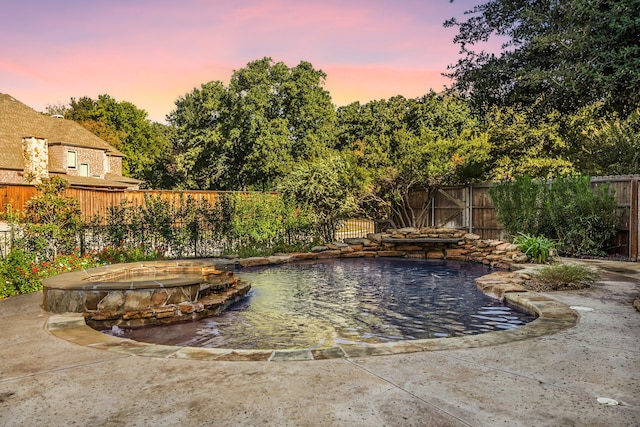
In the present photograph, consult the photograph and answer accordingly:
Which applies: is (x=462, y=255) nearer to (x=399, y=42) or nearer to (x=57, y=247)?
(x=399, y=42)

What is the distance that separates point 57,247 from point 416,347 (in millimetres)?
8856

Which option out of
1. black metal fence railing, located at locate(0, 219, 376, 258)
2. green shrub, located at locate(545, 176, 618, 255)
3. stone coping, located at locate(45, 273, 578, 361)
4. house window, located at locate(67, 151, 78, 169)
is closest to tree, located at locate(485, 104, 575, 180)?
green shrub, located at locate(545, 176, 618, 255)

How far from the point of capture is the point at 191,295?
21.4ft

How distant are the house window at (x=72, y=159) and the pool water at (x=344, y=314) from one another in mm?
26226

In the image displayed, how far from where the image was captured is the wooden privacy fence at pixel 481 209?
437 inches

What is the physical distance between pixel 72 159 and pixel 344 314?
101 feet

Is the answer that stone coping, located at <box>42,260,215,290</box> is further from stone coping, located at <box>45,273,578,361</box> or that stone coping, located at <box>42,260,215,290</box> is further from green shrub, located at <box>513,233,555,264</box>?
green shrub, located at <box>513,233,555,264</box>

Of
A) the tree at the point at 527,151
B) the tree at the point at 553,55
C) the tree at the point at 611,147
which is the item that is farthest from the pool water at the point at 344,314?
the tree at the point at 527,151

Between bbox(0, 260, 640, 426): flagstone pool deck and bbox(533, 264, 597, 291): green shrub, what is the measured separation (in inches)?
110

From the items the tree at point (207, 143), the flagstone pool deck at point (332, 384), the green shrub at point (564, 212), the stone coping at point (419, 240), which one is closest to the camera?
the flagstone pool deck at point (332, 384)

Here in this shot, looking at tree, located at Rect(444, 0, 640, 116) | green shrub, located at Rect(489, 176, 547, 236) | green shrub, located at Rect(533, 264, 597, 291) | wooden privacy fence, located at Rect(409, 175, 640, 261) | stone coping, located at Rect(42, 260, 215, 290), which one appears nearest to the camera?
tree, located at Rect(444, 0, 640, 116)

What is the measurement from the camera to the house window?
101 feet

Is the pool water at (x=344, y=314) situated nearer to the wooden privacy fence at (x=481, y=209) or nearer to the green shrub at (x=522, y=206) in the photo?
the green shrub at (x=522, y=206)

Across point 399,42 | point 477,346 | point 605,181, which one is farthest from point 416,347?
point 605,181
